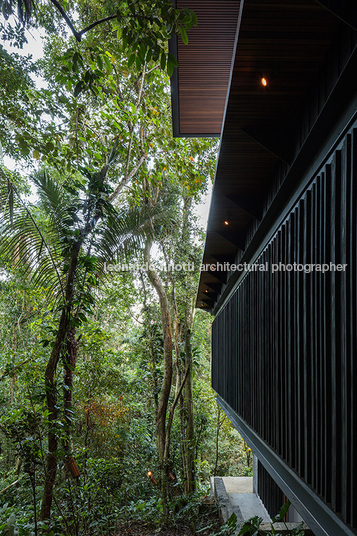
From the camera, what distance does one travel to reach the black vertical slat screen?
1530mm

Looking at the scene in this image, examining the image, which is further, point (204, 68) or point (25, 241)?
point (25, 241)

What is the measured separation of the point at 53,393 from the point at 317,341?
7.73 ft

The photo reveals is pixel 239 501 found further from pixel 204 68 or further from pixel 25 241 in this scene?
pixel 204 68

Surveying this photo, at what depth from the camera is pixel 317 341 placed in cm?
189

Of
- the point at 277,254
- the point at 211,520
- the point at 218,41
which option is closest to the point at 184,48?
the point at 218,41

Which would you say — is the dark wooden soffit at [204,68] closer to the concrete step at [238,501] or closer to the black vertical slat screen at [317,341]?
Answer: the black vertical slat screen at [317,341]

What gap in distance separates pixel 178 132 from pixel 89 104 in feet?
8.71

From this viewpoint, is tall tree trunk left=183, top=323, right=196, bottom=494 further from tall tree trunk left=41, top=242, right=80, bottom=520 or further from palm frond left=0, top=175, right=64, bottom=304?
palm frond left=0, top=175, right=64, bottom=304

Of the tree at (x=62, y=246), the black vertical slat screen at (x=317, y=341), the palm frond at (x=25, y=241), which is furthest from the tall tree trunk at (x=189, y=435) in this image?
the black vertical slat screen at (x=317, y=341)

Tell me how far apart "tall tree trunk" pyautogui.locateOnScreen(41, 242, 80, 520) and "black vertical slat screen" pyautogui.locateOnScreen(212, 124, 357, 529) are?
66.9 inches

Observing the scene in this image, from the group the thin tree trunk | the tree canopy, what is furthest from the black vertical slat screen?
the thin tree trunk

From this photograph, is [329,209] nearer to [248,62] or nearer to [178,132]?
[248,62]

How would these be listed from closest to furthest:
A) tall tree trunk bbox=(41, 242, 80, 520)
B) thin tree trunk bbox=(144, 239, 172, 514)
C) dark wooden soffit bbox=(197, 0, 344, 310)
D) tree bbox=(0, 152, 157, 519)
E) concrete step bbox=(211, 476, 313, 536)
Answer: dark wooden soffit bbox=(197, 0, 344, 310), tall tree trunk bbox=(41, 242, 80, 520), tree bbox=(0, 152, 157, 519), concrete step bbox=(211, 476, 313, 536), thin tree trunk bbox=(144, 239, 172, 514)

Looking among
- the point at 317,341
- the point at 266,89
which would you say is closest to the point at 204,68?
the point at 266,89
